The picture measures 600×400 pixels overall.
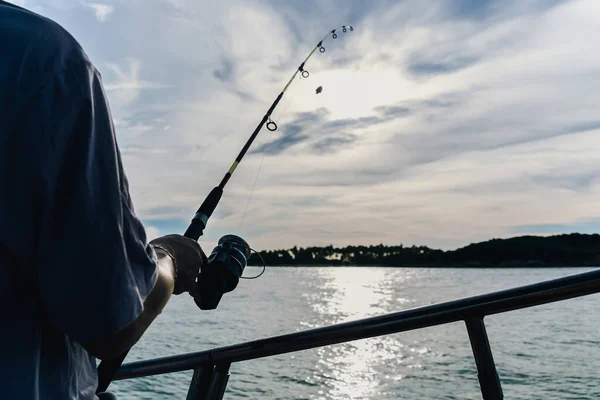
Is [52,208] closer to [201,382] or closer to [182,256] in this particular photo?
[182,256]

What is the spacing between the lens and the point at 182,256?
122 cm

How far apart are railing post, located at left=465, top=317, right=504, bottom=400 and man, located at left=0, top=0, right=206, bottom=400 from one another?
0.89 m

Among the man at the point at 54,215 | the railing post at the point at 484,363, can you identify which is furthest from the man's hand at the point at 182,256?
the railing post at the point at 484,363

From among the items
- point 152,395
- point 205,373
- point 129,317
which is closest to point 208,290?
point 205,373

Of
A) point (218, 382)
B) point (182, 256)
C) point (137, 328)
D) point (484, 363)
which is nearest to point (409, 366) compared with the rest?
point (218, 382)

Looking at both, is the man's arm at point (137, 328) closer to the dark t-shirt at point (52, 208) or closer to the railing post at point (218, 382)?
the dark t-shirt at point (52, 208)

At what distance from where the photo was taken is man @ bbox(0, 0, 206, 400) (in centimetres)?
75

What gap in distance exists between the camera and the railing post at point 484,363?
4.40 feet

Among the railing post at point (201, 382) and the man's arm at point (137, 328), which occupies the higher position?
the man's arm at point (137, 328)

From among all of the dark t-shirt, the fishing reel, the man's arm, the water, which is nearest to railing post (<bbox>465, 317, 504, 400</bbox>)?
the fishing reel

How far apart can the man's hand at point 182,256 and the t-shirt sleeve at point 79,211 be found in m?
0.36

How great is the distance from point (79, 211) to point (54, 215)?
0.04 meters

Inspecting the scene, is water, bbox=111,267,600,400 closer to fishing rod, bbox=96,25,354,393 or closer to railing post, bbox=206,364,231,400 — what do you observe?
railing post, bbox=206,364,231,400

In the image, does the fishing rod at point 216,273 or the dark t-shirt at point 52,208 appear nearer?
the dark t-shirt at point 52,208
